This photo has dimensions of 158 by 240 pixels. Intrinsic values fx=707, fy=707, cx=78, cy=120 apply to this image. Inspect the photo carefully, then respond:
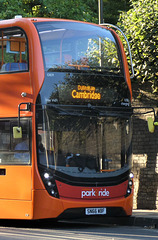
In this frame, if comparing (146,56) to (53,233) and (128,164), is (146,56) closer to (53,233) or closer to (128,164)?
(128,164)

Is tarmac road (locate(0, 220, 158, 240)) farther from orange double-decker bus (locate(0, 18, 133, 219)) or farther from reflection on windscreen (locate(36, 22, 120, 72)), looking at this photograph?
reflection on windscreen (locate(36, 22, 120, 72))

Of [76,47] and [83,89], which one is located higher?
[76,47]

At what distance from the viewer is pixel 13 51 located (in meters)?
15.2

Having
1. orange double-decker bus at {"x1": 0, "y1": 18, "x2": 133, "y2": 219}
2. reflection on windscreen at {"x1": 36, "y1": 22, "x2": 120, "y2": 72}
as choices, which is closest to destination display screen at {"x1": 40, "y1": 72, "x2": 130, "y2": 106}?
orange double-decker bus at {"x1": 0, "y1": 18, "x2": 133, "y2": 219}

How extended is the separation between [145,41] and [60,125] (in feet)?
16.3

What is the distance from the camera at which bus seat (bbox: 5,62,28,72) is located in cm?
1468

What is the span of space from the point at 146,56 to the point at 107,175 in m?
4.60

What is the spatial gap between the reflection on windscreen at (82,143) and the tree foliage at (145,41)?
345cm

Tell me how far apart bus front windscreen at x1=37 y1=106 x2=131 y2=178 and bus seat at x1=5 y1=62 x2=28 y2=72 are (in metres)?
0.99

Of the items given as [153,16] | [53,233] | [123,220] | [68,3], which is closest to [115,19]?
[68,3]

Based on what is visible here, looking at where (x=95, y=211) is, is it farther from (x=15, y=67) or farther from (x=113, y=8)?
(x=113, y=8)

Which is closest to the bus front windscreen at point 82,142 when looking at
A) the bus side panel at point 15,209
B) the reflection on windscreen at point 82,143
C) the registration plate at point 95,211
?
the reflection on windscreen at point 82,143

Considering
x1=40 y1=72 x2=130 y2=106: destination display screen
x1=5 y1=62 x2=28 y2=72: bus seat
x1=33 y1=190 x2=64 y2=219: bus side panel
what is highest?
x1=5 y1=62 x2=28 y2=72: bus seat

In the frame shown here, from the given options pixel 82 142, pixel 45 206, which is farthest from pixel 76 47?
pixel 45 206
